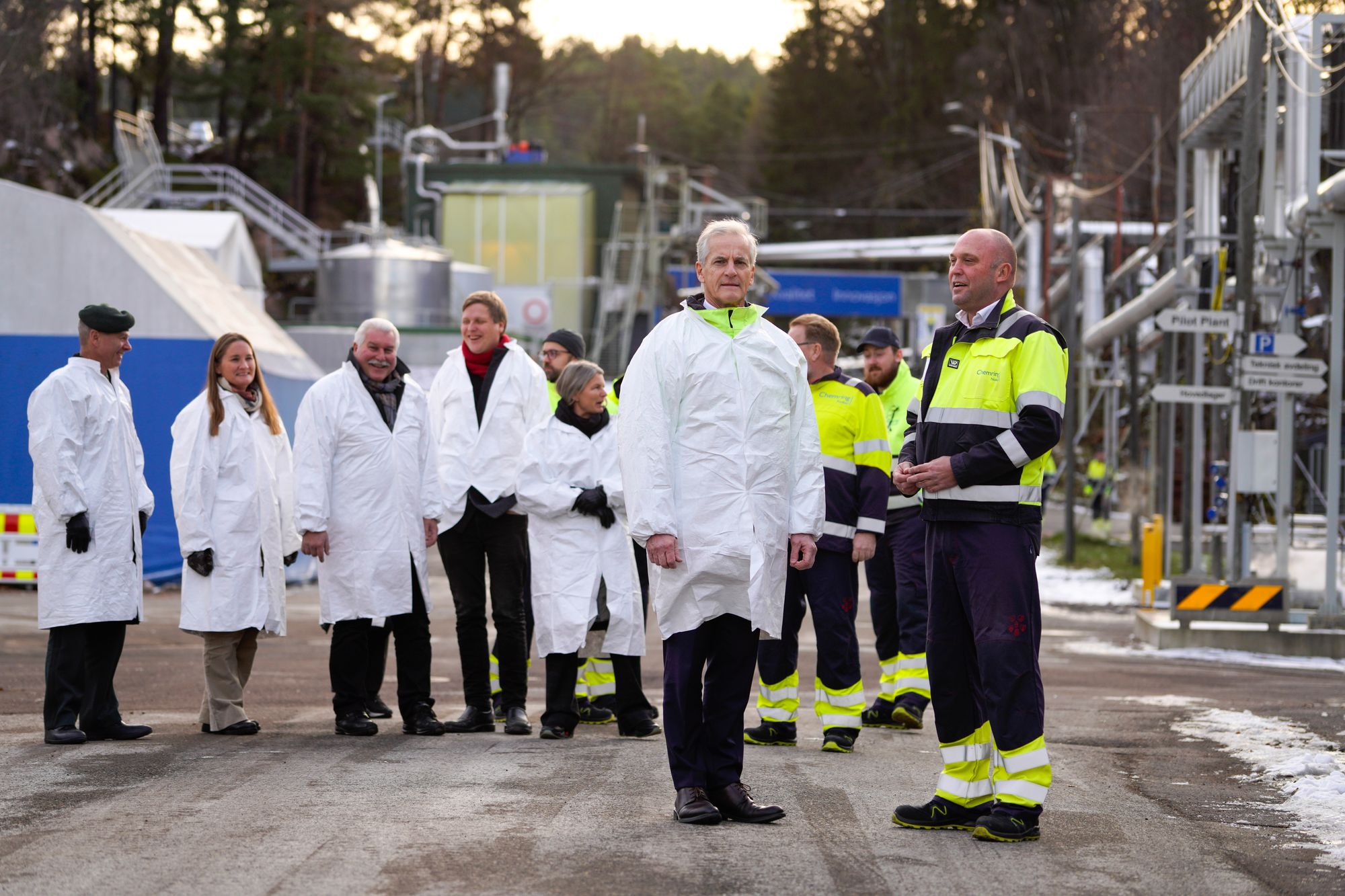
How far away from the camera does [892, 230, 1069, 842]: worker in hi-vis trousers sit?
6055 mm

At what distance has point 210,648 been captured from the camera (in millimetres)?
8633

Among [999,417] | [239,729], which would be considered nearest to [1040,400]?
[999,417]

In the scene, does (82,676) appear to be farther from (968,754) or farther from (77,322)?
(77,322)

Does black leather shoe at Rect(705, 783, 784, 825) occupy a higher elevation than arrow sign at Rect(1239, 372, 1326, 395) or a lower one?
lower

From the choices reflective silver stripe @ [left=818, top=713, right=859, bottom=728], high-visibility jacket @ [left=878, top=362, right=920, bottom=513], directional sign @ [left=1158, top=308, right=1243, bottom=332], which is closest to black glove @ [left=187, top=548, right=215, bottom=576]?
reflective silver stripe @ [left=818, top=713, right=859, bottom=728]

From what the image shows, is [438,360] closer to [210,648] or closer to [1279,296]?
[1279,296]

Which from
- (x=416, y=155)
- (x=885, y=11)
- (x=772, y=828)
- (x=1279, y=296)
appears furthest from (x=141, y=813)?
(x=885, y=11)

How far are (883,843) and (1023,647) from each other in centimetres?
87

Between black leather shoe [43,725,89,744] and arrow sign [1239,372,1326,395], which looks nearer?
black leather shoe [43,725,89,744]

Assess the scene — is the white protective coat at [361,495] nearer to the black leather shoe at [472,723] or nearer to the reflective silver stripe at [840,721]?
the black leather shoe at [472,723]

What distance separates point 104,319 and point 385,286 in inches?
1331

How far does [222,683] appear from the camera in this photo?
8547 mm

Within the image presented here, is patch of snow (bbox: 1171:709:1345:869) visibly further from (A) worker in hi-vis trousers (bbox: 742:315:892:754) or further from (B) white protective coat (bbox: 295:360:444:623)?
(B) white protective coat (bbox: 295:360:444:623)

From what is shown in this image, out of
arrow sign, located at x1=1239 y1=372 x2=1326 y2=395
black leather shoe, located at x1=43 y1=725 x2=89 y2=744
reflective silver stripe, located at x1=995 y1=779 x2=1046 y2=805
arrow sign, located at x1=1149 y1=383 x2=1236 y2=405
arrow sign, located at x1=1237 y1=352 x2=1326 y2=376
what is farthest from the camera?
arrow sign, located at x1=1149 y1=383 x2=1236 y2=405
